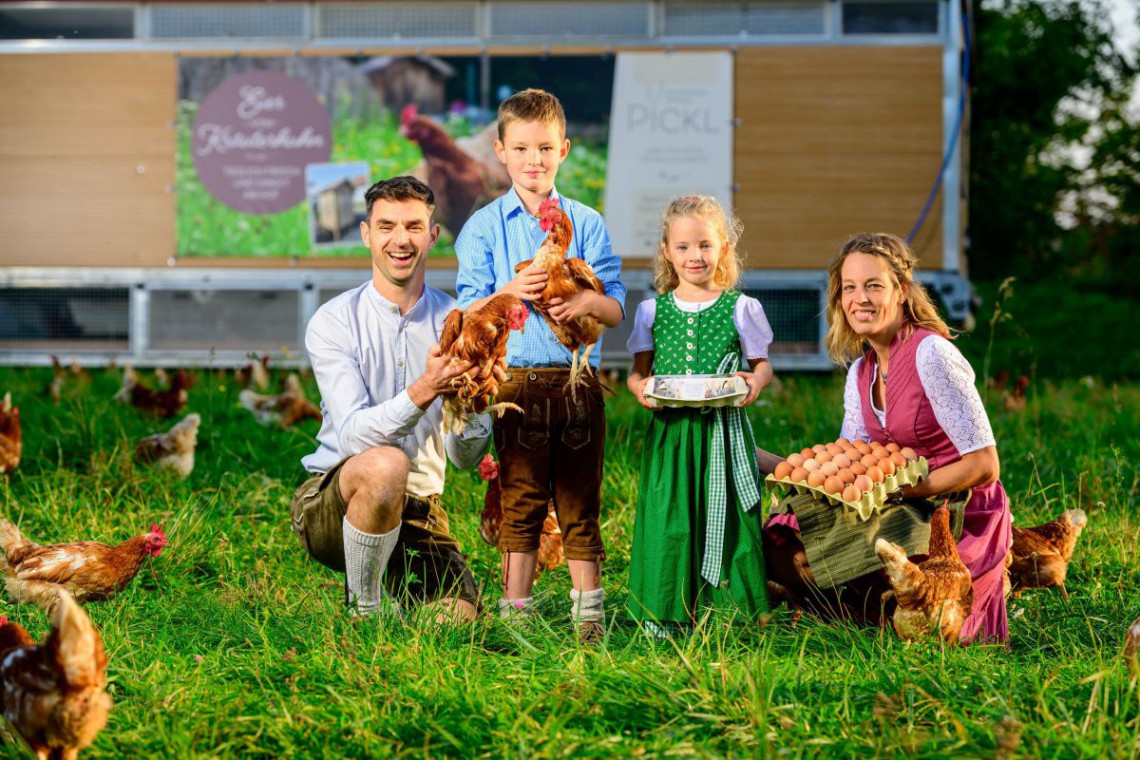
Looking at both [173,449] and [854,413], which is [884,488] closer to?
[854,413]

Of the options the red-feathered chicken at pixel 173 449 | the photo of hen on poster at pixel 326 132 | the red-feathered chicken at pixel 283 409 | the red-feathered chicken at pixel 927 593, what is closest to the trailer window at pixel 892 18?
the photo of hen on poster at pixel 326 132

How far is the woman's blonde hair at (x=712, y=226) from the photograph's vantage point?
11.8 feet

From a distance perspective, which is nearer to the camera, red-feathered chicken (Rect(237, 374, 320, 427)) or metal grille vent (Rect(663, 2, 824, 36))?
red-feathered chicken (Rect(237, 374, 320, 427))

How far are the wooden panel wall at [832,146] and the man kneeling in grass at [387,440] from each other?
21.8 ft

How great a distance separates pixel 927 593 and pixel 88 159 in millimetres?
9425

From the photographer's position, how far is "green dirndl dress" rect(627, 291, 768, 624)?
3.54 m

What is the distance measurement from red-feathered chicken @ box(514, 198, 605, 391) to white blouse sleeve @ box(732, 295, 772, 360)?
0.45 metres

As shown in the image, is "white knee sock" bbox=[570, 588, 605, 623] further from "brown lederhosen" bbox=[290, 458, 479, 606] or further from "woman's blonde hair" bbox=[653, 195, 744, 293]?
"woman's blonde hair" bbox=[653, 195, 744, 293]

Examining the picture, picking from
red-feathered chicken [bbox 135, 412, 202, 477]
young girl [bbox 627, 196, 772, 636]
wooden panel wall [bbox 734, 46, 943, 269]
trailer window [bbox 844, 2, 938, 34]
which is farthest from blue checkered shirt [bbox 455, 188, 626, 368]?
trailer window [bbox 844, 2, 938, 34]

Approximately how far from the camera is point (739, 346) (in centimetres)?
363

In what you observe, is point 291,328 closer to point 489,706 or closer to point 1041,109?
point 489,706

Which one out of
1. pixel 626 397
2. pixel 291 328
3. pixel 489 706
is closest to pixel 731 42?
pixel 626 397

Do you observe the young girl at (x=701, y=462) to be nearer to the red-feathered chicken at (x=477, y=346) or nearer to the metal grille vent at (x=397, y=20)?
the red-feathered chicken at (x=477, y=346)

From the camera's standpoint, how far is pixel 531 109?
3.48m
